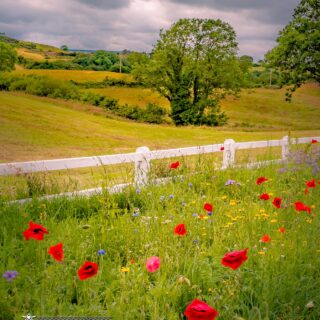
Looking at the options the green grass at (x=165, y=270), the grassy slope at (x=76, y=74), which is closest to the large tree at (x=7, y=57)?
the grassy slope at (x=76, y=74)

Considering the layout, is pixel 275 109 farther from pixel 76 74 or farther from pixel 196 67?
pixel 76 74

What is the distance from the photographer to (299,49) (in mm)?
28516

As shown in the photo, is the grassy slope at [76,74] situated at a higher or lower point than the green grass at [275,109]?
higher

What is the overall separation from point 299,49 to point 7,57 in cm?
2930

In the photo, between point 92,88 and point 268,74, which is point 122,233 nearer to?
point 92,88

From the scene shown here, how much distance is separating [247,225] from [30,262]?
2.30 meters

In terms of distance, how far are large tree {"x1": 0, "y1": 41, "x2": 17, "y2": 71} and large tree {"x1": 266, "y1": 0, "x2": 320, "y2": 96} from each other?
24793 millimetres

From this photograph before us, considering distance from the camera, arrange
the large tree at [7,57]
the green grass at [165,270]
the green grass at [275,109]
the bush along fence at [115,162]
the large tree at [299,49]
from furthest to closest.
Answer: the green grass at [275,109]
the large tree at [7,57]
the large tree at [299,49]
the bush along fence at [115,162]
the green grass at [165,270]

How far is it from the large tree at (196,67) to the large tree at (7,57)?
14790 mm

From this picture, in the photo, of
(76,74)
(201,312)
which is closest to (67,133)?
(76,74)

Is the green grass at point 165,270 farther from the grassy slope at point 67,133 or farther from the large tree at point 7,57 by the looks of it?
the large tree at point 7,57

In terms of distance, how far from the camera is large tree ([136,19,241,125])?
33875 mm

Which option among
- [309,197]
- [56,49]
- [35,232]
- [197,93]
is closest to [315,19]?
[197,93]

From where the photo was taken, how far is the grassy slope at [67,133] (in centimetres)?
1964
